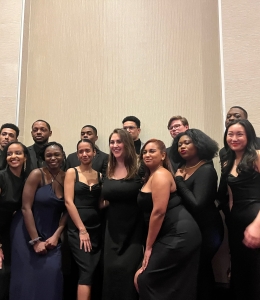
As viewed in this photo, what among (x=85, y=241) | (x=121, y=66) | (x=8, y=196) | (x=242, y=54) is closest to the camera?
(x=85, y=241)

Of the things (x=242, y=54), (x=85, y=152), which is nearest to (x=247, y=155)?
(x=85, y=152)

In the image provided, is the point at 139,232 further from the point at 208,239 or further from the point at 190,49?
the point at 190,49

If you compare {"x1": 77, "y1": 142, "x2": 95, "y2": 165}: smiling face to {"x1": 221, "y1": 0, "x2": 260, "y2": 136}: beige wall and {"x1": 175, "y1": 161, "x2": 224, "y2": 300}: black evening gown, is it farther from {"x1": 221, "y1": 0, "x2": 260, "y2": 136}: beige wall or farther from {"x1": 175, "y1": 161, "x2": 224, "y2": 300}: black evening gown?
{"x1": 221, "y1": 0, "x2": 260, "y2": 136}: beige wall

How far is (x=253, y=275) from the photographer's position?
2.17 metres

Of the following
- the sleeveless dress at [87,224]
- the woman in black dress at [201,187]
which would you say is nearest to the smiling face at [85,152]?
the sleeveless dress at [87,224]

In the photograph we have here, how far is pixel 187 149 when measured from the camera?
94.3 inches

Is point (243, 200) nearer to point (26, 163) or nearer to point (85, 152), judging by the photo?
point (85, 152)

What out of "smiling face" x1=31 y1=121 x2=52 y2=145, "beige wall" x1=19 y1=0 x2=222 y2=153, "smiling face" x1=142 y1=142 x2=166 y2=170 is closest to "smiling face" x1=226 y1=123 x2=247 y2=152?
"smiling face" x1=142 y1=142 x2=166 y2=170

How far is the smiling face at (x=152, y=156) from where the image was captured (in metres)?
2.29

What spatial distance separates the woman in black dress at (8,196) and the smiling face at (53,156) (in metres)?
0.23

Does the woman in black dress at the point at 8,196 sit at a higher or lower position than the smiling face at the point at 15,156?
lower

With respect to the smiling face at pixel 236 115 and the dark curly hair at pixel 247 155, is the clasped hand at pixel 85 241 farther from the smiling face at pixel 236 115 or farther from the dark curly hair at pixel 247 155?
the smiling face at pixel 236 115

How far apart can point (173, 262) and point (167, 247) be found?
11cm

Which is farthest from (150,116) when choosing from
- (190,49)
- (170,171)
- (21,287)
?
(21,287)
